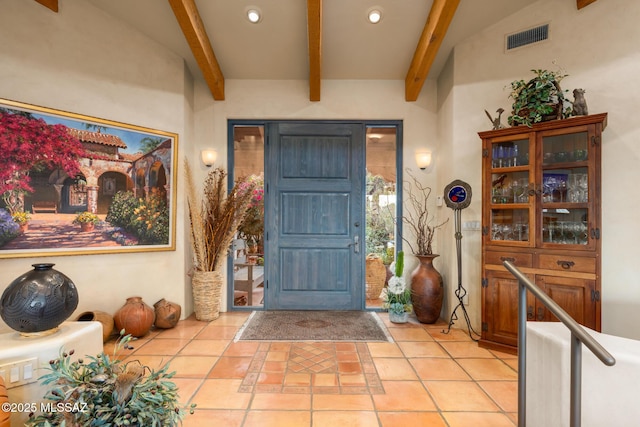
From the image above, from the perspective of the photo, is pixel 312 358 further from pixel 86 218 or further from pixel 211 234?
pixel 86 218

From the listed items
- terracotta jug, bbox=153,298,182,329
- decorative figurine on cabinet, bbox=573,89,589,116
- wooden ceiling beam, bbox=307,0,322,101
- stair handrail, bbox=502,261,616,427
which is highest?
wooden ceiling beam, bbox=307,0,322,101

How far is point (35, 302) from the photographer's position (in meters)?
1.77

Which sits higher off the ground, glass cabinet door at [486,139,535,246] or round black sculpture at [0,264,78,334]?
glass cabinet door at [486,139,535,246]

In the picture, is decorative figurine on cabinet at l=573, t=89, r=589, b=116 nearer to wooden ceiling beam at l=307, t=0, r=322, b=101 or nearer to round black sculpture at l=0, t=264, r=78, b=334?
wooden ceiling beam at l=307, t=0, r=322, b=101

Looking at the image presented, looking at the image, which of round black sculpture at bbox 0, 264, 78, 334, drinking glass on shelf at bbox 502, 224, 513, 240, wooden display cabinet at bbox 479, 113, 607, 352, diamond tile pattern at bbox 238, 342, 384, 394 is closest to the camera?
round black sculpture at bbox 0, 264, 78, 334

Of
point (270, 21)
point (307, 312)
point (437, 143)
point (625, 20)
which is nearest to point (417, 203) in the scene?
point (437, 143)

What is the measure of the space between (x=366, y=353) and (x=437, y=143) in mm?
2776

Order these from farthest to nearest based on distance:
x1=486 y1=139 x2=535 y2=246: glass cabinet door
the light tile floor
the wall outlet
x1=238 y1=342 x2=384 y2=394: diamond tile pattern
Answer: x1=486 y1=139 x2=535 y2=246: glass cabinet door → x1=238 y1=342 x2=384 y2=394: diamond tile pattern → the light tile floor → the wall outlet

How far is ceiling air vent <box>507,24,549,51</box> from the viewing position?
3.16m

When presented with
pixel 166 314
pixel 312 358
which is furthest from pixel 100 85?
pixel 312 358

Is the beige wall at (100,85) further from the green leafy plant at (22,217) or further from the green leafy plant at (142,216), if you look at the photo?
the green leafy plant at (22,217)

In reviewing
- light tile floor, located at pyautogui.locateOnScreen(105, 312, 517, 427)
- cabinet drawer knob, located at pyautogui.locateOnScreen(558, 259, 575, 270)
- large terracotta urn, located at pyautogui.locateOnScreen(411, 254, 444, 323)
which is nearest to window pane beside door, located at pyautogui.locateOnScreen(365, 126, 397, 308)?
large terracotta urn, located at pyautogui.locateOnScreen(411, 254, 444, 323)

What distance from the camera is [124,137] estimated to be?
11.0 ft

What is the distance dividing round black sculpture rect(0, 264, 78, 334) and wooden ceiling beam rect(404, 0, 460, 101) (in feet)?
12.2
